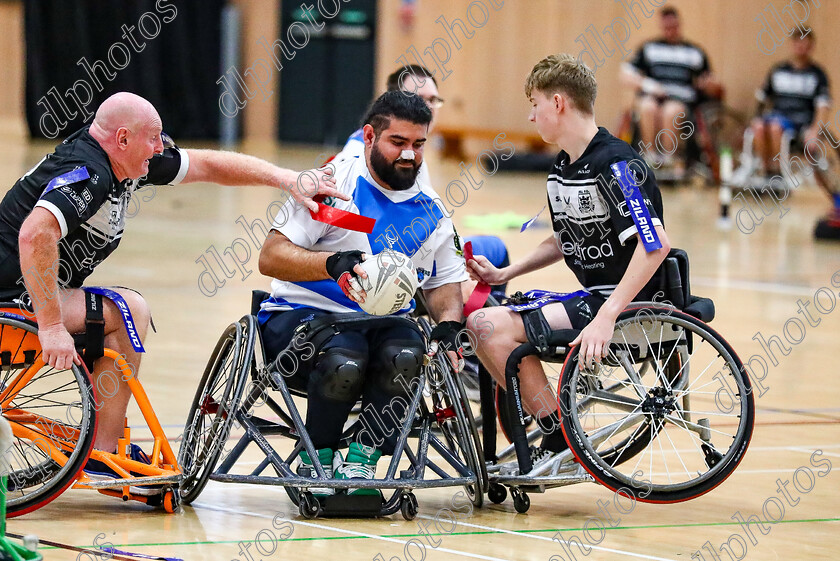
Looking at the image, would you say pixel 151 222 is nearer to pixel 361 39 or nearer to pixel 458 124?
pixel 458 124

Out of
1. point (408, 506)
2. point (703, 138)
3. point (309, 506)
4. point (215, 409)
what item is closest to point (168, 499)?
point (215, 409)

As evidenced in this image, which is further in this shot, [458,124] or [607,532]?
[458,124]

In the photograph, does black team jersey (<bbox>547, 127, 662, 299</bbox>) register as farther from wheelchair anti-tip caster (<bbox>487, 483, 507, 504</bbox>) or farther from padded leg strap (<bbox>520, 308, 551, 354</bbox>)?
wheelchair anti-tip caster (<bbox>487, 483, 507, 504</bbox>)

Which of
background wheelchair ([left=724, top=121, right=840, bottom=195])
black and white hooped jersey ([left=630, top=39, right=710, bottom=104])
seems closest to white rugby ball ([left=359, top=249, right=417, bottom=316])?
background wheelchair ([left=724, top=121, right=840, bottom=195])

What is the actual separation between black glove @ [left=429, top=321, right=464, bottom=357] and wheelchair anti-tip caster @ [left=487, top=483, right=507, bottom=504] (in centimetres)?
45

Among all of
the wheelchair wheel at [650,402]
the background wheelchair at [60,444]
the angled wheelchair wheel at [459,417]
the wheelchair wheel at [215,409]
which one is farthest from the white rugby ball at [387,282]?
the background wheelchair at [60,444]

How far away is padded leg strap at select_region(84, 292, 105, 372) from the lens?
3.69 m

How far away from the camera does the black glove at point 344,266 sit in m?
3.68

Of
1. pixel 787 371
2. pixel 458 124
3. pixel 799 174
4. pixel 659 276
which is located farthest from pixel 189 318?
pixel 458 124

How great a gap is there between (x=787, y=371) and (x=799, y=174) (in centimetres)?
1001

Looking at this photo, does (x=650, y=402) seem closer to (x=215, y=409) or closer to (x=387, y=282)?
(x=387, y=282)

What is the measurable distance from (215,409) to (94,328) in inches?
18.2

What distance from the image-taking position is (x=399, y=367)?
3.77 m

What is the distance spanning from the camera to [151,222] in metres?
12.1
